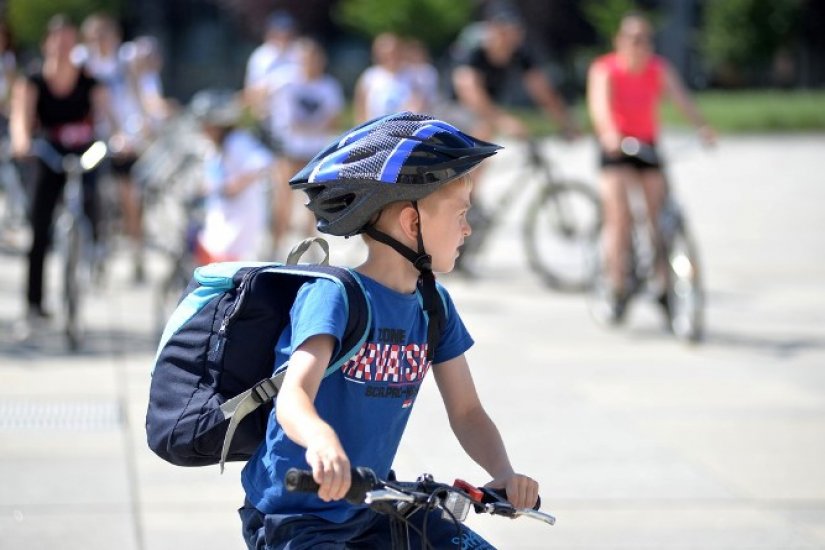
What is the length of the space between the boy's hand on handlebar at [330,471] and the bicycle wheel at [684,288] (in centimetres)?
689

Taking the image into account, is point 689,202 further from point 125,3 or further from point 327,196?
point 125,3

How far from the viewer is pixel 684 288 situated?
9.38m

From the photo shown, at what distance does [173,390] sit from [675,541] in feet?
8.91

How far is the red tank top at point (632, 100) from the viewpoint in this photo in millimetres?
9859

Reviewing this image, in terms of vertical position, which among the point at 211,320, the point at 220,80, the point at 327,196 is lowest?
the point at 220,80

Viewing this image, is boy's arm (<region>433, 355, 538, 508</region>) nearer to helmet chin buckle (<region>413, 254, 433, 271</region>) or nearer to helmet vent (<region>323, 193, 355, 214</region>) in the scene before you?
helmet chin buckle (<region>413, 254, 433, 271</region>)

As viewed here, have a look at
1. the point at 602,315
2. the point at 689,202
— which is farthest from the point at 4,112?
the point at 689,202

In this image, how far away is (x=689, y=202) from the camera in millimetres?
19625

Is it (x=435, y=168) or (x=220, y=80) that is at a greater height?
(x=435, y=168)

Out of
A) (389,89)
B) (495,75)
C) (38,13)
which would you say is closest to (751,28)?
(38,13)

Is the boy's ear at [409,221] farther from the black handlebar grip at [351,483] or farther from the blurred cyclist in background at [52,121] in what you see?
the blurred cyclist in background at [52,121]

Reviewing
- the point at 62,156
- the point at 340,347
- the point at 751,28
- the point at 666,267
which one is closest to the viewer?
the point at 340,347

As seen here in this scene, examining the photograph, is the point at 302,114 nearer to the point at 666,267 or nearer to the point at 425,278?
the point at 666,267

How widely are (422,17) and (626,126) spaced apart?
48944 millimetres
